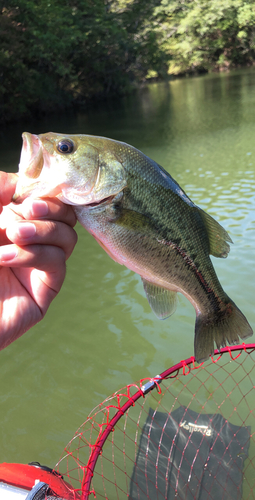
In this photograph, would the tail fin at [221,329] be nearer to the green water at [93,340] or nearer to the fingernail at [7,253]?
the fingernail at [7,253]

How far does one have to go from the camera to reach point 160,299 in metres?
1.96

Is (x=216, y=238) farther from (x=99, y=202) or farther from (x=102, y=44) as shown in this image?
(x=102, y=44)

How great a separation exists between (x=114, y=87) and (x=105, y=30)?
8804 millimetres

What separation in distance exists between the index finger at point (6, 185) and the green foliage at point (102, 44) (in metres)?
23.5

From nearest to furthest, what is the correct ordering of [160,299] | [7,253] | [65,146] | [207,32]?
[7,253] < [65,146] < [160,299] < [207,32]

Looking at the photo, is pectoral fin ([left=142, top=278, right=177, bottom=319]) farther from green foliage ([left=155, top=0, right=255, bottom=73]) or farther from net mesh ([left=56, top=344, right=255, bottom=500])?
green foliage ([left=155, top=0, right=255, bottom=73])

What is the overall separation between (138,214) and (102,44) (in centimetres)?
3743

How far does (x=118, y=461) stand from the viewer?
3.69m

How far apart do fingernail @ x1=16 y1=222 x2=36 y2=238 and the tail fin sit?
1047 millimetres

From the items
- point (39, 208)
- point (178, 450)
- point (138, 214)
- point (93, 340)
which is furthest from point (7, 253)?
point (93, 340)

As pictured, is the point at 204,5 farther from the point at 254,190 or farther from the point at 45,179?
the point at 45,179

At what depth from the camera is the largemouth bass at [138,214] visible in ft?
5.31

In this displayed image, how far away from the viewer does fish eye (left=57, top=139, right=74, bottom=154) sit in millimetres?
1647

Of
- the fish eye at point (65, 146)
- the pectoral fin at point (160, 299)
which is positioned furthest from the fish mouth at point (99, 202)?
the pectoral fin at point (160, 299)
